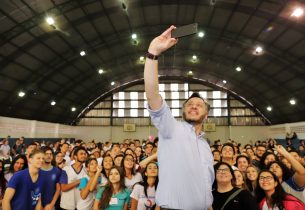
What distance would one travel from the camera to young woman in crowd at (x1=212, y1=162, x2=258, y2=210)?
2.85 m

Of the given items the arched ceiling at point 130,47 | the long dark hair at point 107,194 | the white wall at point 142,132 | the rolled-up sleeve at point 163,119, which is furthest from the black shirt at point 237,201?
the white wall at point 142,132

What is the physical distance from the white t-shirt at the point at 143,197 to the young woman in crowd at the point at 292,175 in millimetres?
2173

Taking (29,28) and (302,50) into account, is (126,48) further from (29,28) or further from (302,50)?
(302,50)

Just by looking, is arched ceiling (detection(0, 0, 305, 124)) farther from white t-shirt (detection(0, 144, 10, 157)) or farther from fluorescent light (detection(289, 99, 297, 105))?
white t-shirt (detection(0, 144, 10, 157))

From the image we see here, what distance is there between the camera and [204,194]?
1.71m

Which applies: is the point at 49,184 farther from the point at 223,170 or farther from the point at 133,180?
the point at 223,170

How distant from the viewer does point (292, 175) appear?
407 cm

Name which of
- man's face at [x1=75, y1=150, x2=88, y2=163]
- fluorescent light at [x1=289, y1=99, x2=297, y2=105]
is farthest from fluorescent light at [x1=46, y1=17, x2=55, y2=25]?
fluorescent light at [x1=289, y1=99, x2=297, y2=105]

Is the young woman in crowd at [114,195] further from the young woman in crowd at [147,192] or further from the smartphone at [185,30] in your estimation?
the smartphone at [185,30]

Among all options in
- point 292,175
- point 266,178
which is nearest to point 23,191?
point 266,178

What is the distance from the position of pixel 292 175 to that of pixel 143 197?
2599mm

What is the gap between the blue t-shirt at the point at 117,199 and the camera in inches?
159

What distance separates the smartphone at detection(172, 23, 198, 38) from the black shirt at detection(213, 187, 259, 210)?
2.19 metres

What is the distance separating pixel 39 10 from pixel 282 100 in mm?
22195
